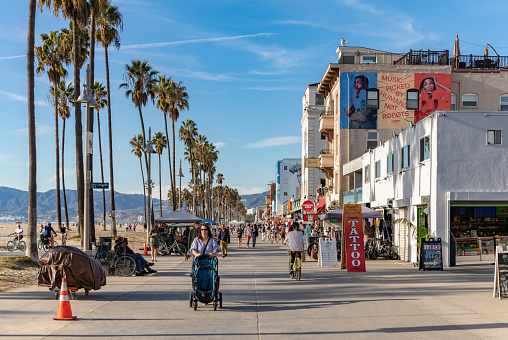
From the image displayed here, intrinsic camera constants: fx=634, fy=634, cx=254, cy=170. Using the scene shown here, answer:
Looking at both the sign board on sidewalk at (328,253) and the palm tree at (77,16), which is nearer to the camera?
the sign board on sidewalk at (328,253)

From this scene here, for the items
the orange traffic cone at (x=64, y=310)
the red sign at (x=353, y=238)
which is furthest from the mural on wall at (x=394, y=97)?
the orange traffic cone at (x=64, y=310)

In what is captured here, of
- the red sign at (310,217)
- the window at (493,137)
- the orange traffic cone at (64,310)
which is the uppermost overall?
the window at (493,137)

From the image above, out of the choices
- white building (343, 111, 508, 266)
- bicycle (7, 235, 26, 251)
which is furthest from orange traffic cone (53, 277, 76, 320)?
bicycle (7, 235, 26, 251)

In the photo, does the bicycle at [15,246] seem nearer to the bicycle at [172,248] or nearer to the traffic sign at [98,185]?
the bicycle at [172,248]

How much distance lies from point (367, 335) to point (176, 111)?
59.8m

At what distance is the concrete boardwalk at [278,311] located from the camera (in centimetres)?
1007

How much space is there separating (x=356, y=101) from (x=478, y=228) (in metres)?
23.6

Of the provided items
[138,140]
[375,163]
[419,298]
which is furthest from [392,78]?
[138,140]

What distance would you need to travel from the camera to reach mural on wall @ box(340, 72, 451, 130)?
49.1m

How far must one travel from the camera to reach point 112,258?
2127cm

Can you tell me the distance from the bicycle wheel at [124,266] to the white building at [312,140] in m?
53.0

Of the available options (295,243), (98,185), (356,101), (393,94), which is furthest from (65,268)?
(393,94)

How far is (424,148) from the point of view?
91.1 feet

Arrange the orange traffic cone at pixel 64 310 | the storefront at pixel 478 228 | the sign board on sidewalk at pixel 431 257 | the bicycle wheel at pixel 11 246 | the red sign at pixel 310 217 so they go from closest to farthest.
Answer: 1. the orange traffic cone at pixel 64 310
2. the sign board on sidewalk at pixel 431 257
3. the storefront at pixel 478 228
4. the bicycle wheel at pixel 11 246
5. the red sign at pixel 310 217
